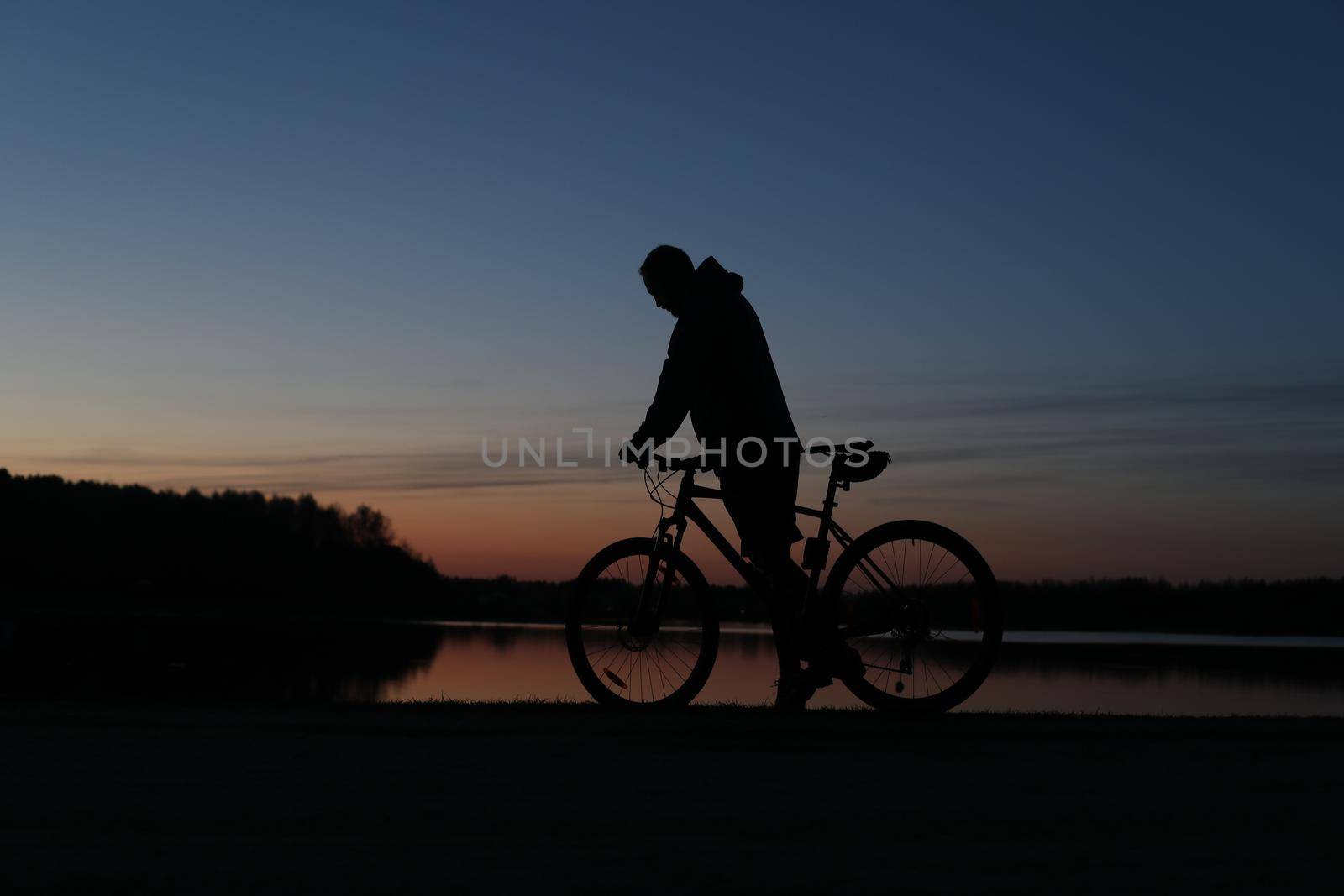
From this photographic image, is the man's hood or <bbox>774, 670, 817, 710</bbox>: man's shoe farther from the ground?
the man's hood

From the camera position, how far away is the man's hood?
235 inches

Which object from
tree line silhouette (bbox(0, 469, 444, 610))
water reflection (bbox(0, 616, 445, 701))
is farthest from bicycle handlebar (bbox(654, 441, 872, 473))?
tree line silhouette (bbox(0, 469, 444, 610))

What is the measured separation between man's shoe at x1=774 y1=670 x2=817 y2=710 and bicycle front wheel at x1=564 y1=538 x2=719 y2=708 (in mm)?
393

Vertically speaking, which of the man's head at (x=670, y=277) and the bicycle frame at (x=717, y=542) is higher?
the man's head at (x=670, y=277)

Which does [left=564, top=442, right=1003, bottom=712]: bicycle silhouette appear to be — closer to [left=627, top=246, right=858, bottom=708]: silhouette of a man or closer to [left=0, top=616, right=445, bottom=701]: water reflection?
[left=627, top=246, right=858, bottom=708]: silhouette of a man

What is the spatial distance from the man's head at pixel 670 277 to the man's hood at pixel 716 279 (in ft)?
0.25

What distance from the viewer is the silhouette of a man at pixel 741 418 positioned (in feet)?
19.2

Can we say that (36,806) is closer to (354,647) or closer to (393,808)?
(393,808)

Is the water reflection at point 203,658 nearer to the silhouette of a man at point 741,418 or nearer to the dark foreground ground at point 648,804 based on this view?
the silhouette of a man at point 741,418

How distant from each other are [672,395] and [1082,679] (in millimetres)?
34878

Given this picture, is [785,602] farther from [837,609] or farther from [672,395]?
[672,395]

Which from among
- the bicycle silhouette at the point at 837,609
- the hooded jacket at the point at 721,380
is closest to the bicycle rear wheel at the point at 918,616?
the bicycle silhouette at the point at 837,609

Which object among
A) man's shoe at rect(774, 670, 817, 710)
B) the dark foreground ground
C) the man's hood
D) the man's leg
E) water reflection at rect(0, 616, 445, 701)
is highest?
the man's hood

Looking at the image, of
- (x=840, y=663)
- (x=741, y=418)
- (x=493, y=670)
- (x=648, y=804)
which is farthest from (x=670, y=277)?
(x=493, y=670)
